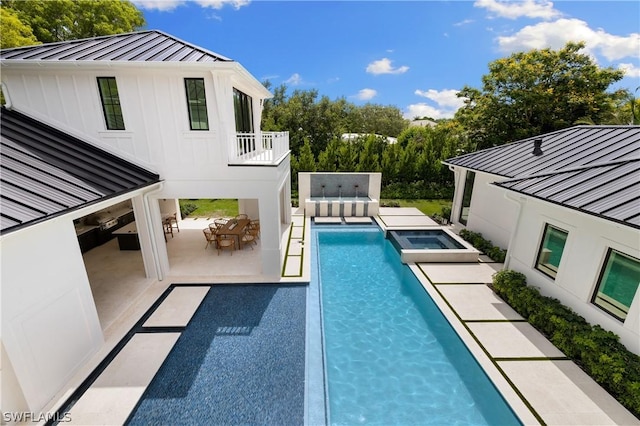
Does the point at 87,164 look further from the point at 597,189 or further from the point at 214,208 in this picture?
the point at 597,189

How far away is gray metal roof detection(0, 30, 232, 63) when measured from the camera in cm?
742

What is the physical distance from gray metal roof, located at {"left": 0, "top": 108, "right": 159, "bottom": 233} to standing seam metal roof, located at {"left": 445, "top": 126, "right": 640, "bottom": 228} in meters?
10.9

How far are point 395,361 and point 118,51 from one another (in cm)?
1136

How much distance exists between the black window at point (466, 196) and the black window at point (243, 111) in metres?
11.2

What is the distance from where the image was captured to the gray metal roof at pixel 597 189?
562cm

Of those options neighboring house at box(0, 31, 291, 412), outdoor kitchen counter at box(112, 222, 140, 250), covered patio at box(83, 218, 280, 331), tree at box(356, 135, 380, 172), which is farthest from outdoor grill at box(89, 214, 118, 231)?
tree at box(356, 135, 380, 172)

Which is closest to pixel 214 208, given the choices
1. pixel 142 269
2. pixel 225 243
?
pixel 225 243

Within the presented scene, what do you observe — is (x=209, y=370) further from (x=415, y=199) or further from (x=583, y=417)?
(x=415, y=199)

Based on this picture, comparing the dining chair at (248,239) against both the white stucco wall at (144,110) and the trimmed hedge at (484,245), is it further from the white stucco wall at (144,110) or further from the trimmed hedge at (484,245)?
the trimmed hedge at (484,245)

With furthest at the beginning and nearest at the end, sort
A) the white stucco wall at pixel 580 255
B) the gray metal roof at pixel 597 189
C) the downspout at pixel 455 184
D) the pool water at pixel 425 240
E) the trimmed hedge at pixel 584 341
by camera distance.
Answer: the downspout at pixel 455 184 < the pool water at pixel 425 240 < the white stucco wall at pixel 580 255 < the gray metal roof at pixel 597 189 < the trimmed hedge at pixel 584 341

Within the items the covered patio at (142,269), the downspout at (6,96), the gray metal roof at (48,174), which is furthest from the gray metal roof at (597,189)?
the downspout at (6,96)

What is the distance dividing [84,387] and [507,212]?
1420cm

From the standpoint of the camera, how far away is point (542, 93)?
57.5 feet

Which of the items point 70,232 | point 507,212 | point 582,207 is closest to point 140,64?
point 70,232
